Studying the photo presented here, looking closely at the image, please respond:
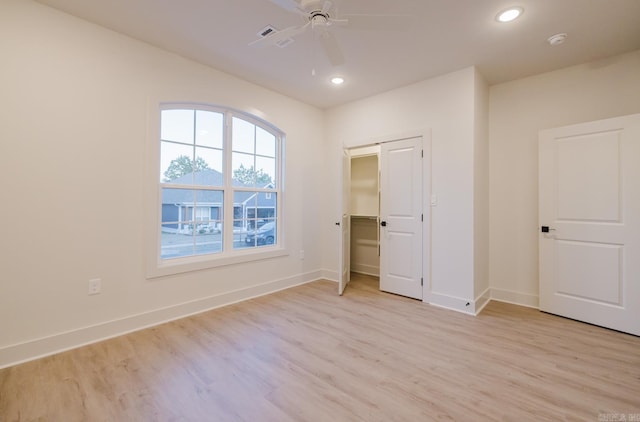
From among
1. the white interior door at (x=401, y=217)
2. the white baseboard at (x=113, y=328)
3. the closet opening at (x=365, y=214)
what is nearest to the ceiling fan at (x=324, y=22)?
the white interior door at (x=401, y=217)

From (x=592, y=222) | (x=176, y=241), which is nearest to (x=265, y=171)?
(x=176, y=241)

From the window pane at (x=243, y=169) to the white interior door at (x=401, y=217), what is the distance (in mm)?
1802

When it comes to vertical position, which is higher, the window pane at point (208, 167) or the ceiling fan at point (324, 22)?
the ceiling fan at point (324, 22)

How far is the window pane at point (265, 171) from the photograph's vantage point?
12.9 feet

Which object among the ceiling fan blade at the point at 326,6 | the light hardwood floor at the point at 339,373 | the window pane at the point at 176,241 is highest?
the ceiling fan blade at the point at 326,6

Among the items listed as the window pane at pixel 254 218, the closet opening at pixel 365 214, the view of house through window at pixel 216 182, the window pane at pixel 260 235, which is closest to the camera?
the view of house through window at pixel 216 182

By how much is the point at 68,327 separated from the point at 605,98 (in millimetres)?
5623

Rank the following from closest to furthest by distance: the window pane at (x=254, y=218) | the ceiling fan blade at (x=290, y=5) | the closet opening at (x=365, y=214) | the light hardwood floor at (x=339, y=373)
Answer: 1. the light hardwood floor at (x=339, y=373)
2. the ceiling fan blade at (x=290, y=5)
3. the window pane at (x=254, y=218)
4. the closet opening at (x=365, y=214)

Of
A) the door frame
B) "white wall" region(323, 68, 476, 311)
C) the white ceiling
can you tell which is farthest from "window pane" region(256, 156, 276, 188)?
the door frame

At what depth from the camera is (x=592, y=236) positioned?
288cm

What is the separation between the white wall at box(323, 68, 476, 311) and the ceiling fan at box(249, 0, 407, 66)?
1339mm

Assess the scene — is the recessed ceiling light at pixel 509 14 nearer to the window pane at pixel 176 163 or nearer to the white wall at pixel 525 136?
the white wall at pixel 525 136

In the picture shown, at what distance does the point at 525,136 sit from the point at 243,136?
140 inches

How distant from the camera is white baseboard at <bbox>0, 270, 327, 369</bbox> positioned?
7.03 feet
